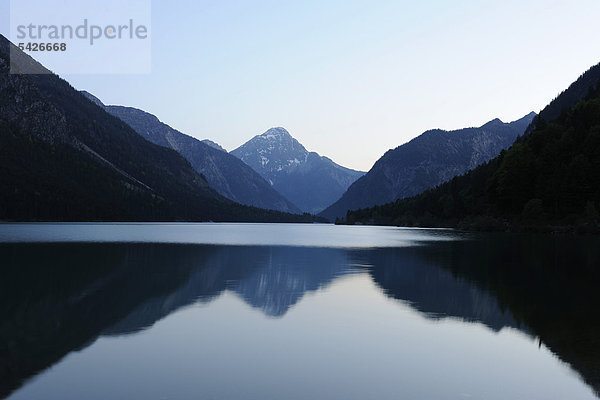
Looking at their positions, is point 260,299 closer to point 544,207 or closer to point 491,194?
point 544,207

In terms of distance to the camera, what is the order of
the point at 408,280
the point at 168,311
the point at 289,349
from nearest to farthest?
1. the point at 289,349
2. the point at 168,311
3. the point at 408,280

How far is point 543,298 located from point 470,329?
963 cm

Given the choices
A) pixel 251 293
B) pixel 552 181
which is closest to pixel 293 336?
pixel 251 293

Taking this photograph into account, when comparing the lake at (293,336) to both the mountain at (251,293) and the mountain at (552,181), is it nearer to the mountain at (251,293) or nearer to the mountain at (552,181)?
the mountain at (251,293)

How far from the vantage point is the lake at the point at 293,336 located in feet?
42.8

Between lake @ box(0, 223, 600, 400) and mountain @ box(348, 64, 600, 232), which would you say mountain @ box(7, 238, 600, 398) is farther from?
mountain @ box(348, 64, 600, 232)

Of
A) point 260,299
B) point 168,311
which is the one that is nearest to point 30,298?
point 168,311

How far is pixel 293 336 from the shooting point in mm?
19344

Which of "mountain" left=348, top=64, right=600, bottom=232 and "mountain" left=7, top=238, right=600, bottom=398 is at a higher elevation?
"mountain" left=348, top=64, right=600, bottom=232

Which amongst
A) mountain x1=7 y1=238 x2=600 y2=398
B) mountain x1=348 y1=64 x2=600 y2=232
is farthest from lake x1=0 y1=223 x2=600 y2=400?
mountain x1=348 y1=64 x2=600 y2=232

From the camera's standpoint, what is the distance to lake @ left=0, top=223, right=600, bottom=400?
13.1 metres

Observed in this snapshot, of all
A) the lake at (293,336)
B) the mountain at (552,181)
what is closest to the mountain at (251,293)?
the lake at (293,336)

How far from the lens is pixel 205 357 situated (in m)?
15.9

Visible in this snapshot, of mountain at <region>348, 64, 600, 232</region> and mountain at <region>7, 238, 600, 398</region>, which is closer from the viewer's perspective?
mountain at <region>7, 238, 600, 398</region>
